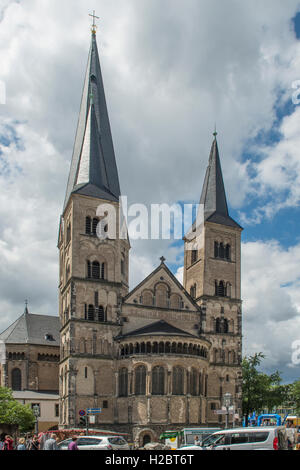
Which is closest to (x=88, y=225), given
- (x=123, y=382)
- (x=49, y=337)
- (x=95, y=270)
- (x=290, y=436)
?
(x=95, y=270)

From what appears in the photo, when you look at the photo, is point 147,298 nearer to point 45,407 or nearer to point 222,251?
point 222,251

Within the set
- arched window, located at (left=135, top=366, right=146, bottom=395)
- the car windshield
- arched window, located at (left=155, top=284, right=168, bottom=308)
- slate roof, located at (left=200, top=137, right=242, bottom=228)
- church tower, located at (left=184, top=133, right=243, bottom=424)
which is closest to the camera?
the car windshield

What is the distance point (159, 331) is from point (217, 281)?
12361 millimetres

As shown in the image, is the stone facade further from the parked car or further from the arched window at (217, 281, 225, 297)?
the parked car

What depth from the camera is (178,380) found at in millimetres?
49906

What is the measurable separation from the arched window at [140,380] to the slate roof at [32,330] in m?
22.7

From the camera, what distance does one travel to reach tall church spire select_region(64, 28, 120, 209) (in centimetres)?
5903

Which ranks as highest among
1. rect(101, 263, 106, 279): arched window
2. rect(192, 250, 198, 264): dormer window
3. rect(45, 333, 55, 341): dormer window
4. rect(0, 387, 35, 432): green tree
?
rect(192, 250, 198, 264): dormer window

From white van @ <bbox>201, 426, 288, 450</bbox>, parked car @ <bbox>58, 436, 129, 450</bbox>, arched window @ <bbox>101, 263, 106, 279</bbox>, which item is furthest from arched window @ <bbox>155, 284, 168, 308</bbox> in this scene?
white van @ <bbox>201, 426, 288, 450</bbox>

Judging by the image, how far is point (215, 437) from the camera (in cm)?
2375

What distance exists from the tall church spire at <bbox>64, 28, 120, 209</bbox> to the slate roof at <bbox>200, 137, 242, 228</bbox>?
36.5ft

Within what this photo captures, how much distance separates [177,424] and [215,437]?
25939 mm

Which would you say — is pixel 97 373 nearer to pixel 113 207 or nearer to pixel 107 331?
pixel 107 331
